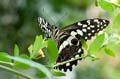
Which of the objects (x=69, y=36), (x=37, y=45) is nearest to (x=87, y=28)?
(x=69, y=36)

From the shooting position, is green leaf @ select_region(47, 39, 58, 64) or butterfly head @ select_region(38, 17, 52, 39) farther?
butterfly head @ select_region(38, 17, 52, 39)

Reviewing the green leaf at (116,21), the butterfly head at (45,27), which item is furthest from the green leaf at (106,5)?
the butterfly head at (45,27)

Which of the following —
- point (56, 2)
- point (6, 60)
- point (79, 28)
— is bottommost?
point (6, 60)

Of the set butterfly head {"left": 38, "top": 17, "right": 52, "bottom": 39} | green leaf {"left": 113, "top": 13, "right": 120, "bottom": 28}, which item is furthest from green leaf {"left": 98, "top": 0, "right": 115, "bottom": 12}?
butterfly head {"left": 38, "top": 17, "right": 52, "bottom": 39}

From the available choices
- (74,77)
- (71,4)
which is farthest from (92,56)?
(74,77)

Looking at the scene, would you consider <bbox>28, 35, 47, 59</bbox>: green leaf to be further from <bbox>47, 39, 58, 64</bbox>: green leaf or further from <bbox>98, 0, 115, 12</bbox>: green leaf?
<bbox>98, 0, 115, 12</bbox>: green leaf

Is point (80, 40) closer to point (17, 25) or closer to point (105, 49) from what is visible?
point (105, 49)

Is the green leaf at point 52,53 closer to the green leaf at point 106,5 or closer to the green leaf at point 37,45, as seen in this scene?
the green leaf at point 37,45

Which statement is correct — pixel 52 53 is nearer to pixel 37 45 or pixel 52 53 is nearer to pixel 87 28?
pixel 37 45
